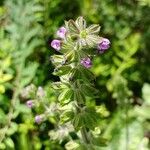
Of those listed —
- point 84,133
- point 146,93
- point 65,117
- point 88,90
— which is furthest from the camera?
point 146,93

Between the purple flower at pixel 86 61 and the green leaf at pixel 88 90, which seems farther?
the green leaf at pixel 88 90

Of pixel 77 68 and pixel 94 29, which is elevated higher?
pixel 94 29

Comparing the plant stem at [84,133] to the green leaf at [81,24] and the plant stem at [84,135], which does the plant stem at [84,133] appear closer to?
the plant stem at [84,135]

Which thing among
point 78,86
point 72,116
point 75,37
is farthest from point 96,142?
point 75,37

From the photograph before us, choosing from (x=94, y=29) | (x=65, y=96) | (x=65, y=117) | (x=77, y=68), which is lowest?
(x=65, y=117)

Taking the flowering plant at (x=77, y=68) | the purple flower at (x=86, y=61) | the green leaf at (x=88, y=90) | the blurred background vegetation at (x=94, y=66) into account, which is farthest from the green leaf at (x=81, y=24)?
the blurred background vegetation at (x=94, y=66)

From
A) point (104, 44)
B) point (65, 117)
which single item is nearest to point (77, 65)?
point (104, 44)

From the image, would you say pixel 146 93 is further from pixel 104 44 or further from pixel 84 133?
pixel 104 44

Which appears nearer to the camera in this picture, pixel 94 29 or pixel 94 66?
pixel 94 29
